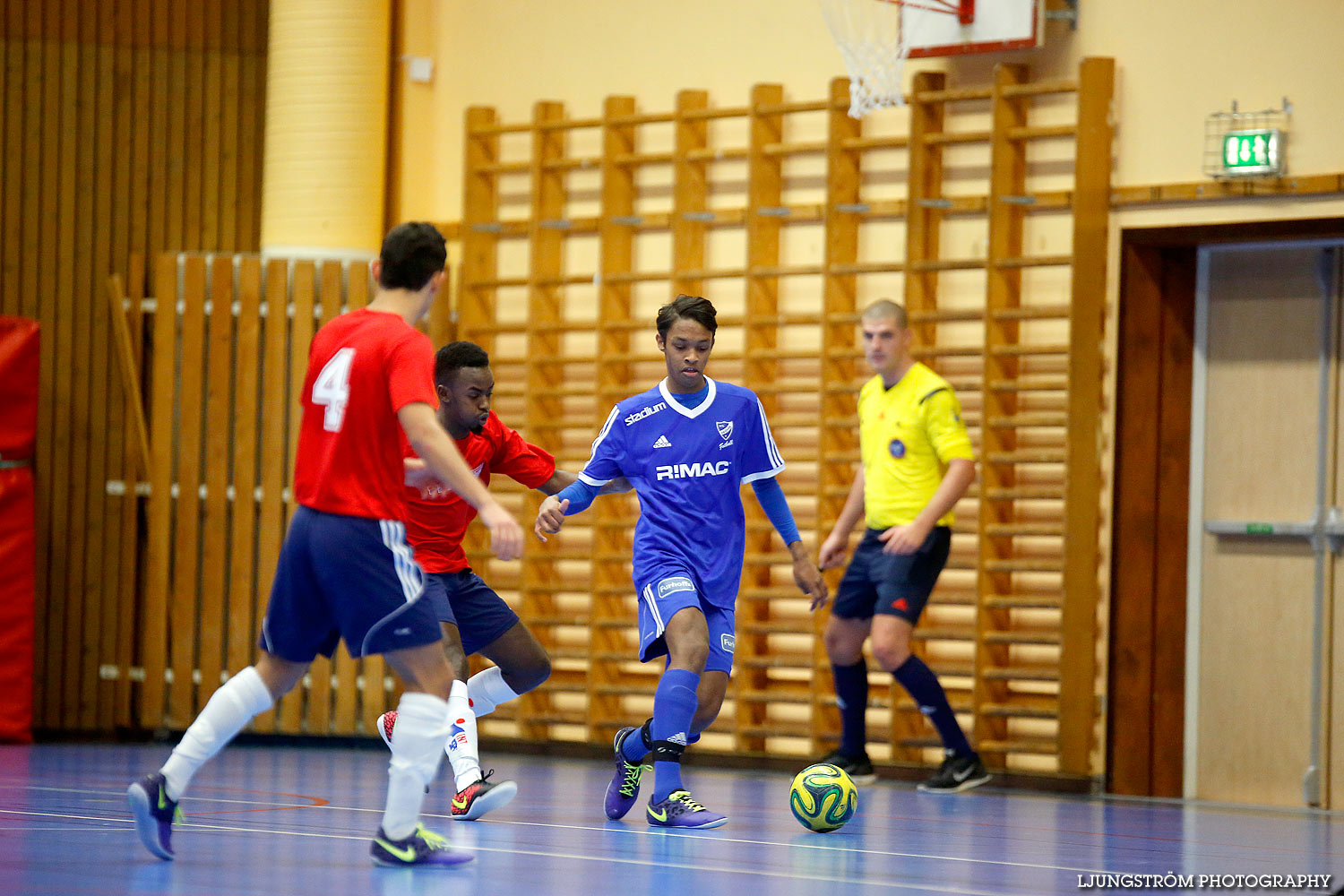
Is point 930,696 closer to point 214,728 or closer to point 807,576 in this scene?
point 807,576

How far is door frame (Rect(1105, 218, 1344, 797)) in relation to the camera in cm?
746

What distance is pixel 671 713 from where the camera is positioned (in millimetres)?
5094

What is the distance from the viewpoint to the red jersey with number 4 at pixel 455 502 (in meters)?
5.54

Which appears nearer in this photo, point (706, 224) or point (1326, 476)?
point (1326, 476)

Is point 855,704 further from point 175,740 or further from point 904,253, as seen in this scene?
point 175,740

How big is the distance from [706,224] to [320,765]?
3423mm

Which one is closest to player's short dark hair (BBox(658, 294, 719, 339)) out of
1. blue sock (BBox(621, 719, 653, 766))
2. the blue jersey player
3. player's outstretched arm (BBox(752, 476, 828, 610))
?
the blue jersey player

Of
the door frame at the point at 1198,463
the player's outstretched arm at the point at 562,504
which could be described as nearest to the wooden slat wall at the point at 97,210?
the player's outstretched arm at the point at 562,504

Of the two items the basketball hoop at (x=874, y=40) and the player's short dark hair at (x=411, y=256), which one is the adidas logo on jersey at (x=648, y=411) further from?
the basketball hoop at (x=874, y=40)

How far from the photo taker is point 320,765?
7641 millimetres

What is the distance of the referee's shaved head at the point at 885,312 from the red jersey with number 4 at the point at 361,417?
3.45 metres

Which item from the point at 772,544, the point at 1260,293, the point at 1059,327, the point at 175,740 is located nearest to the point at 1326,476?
the point at 1260,293

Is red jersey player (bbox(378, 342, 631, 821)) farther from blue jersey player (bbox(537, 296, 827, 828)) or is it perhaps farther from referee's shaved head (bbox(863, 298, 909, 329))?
referee's shaved head (bbox(863, 298, 909, 329))

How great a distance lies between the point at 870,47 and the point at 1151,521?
2.58 metres
